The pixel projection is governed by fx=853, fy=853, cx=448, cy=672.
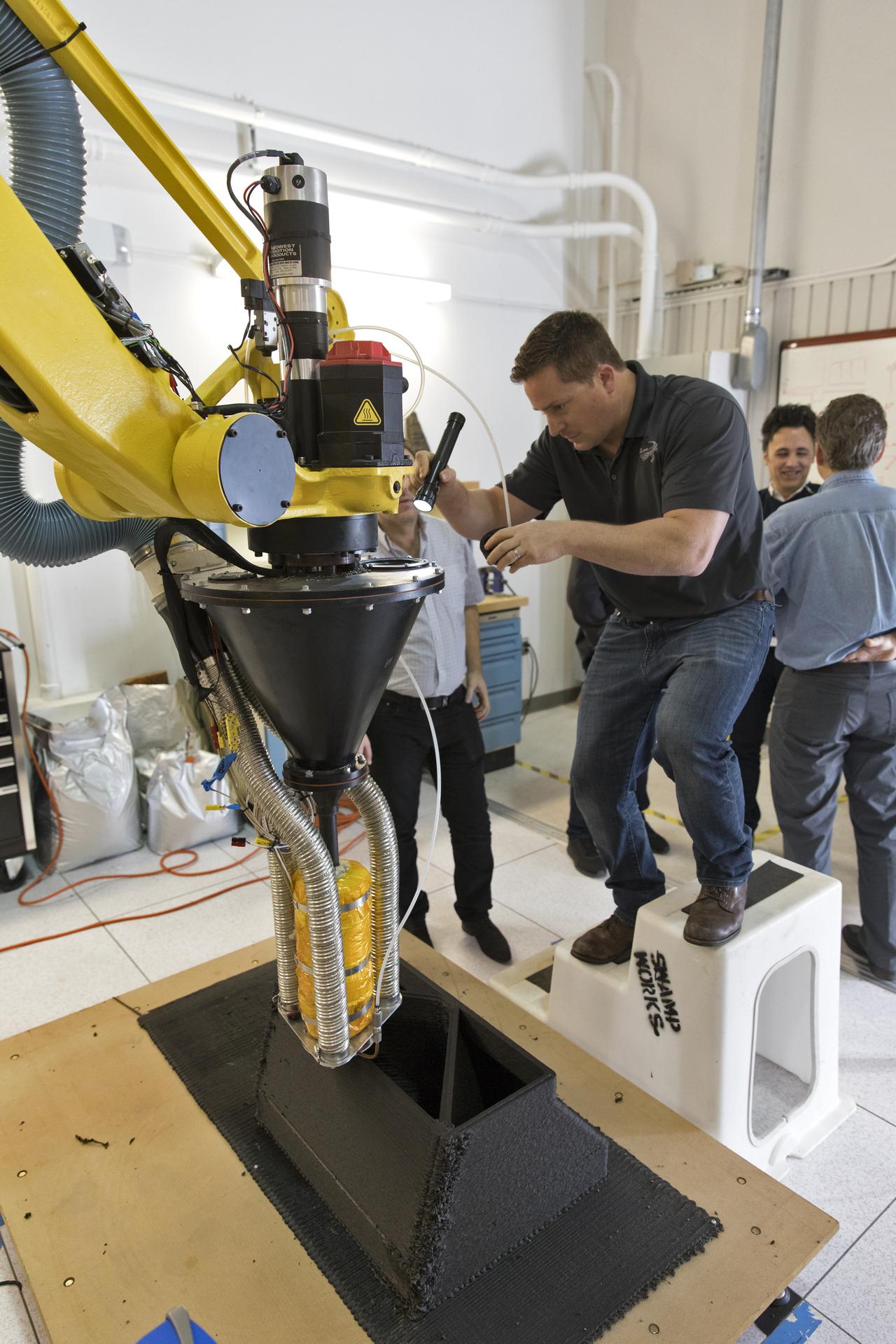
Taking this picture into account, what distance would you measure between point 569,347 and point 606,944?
1286 millimetres

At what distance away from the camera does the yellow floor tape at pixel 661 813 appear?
3.26 meters

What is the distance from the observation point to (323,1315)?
3.70ft

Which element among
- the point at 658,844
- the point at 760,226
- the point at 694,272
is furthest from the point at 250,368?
the point at 694,272

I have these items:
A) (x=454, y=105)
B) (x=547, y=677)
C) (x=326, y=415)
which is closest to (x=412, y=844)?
(x=326, y=415)

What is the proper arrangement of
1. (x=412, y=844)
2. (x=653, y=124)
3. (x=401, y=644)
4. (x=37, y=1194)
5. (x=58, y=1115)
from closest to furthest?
(x=401, y=644), (x=37, y=1194), (x=58, y=1115), (x=412, y=844), (x=653, y=124)

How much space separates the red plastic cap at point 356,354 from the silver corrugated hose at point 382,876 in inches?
23.7

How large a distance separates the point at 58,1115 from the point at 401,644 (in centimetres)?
105

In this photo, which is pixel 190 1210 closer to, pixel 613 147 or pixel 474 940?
pixel 474 940

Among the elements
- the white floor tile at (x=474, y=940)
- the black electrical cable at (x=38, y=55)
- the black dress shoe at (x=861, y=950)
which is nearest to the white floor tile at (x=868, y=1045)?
the black dress shoe at (x=861, y=950)

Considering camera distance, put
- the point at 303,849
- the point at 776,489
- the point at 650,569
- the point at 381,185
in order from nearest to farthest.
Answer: the point at 303,849 → the point at 650,569 → the point at 776,489 → the point at 381,185

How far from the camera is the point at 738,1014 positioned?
1632 millimetres

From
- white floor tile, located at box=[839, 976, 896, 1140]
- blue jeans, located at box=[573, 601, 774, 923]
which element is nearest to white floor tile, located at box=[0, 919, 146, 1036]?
blue jeans, located at box=[573, 601, 774, 923]

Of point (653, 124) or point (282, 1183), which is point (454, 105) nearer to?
point (653, 124)

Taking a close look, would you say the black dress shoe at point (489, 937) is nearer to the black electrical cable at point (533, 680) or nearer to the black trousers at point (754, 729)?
the black trousers at point (754, 729)
